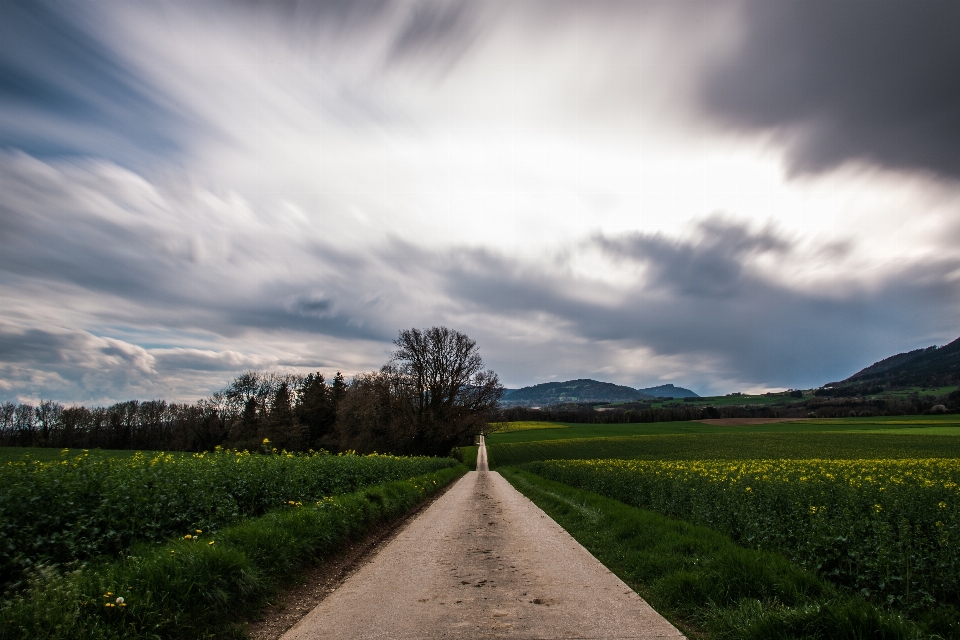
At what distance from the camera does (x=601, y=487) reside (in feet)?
67.5

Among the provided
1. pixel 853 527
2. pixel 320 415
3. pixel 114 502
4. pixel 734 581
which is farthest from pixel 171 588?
pixel 320 415

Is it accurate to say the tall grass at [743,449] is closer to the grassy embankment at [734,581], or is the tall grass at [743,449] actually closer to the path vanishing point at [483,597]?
the grassy embankment at [734,581]

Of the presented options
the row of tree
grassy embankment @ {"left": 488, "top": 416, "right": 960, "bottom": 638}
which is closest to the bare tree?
the row of tree

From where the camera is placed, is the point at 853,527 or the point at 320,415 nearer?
the point at 853,527

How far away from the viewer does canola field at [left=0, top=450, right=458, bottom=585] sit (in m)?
5.42

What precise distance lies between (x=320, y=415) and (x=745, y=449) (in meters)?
53.4

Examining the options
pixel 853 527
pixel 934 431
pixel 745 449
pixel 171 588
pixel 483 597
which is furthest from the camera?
pixel 934 431

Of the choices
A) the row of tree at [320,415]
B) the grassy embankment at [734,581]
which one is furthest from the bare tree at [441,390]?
the grassy embankment at [734,581]

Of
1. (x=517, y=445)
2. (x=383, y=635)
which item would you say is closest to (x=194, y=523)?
(x=383, y=635)

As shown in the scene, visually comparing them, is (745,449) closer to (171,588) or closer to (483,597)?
(483,597)

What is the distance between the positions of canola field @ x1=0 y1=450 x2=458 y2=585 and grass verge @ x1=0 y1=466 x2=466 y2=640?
361 millimetres

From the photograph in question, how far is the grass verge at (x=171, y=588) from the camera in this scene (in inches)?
166

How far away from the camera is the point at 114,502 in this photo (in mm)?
6613

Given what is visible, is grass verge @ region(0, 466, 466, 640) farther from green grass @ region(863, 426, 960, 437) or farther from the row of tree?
green grass @ region(863, 426, 960, 437)
